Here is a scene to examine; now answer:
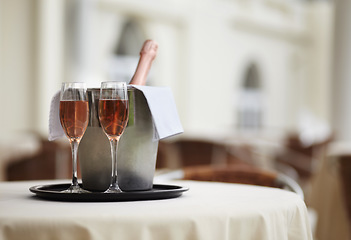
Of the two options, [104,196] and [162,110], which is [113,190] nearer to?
[104,196]

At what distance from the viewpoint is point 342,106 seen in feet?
25.9

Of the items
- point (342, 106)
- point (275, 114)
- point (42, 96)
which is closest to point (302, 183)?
point (342, 106)

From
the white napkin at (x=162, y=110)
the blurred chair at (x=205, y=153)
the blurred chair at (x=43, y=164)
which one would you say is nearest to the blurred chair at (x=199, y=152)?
the blurred chair at (x=205, y=153)

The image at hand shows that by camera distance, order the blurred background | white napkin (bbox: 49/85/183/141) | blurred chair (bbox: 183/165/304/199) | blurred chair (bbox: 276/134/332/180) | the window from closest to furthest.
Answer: white napkin (bbox: 49/85/183/141)
blurred chair (bbox: 183/165/304/199)
the blurred background
blurred chair (bbox: 276/134/332/180)
the window

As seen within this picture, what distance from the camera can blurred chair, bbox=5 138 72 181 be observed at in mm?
5883

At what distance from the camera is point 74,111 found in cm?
161

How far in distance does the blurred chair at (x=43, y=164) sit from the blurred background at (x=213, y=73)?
0.01 meters

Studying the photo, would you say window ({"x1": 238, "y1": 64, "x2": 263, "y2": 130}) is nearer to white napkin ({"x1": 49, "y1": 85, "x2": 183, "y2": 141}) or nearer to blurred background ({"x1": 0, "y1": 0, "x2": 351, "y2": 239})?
blurred background ({"x1": 0, "y1": 0, "x2": 351, "y2": 239})

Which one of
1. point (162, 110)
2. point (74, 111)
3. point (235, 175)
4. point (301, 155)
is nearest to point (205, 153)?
point (301, 155)

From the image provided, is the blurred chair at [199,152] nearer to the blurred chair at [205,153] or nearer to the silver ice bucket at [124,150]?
the blurred chair at [205,153]

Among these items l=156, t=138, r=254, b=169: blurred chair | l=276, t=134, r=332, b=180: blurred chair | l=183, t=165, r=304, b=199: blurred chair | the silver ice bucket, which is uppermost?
the silver ice bucket

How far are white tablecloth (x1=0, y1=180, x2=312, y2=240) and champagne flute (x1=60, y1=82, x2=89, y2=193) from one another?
7.4 inches

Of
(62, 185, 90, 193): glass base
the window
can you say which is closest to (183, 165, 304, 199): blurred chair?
(62, 185, 90, 193): glass base

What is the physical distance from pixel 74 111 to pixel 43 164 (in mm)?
4601
